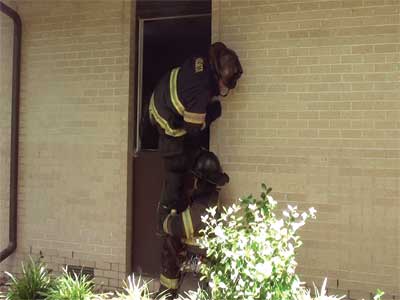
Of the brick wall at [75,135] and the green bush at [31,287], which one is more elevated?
the brick wall at [75,135]

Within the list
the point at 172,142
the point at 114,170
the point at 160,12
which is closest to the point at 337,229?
the point at 172,142

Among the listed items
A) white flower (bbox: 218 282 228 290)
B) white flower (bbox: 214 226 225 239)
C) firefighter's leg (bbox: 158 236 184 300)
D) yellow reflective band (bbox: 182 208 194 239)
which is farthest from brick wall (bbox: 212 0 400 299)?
white flower (bbox: 218 282 228 290)

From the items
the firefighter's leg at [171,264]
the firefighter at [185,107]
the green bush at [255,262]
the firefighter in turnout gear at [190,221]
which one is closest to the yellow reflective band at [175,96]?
the firefighter at [185,107]

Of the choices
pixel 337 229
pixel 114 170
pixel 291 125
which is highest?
pixel 291 125

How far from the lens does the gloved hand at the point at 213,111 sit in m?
5.19

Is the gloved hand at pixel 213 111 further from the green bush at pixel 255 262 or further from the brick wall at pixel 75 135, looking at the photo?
the green bush at pixel 255 262

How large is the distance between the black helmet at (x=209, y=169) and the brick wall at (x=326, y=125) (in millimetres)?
262

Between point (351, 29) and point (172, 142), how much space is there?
202cm

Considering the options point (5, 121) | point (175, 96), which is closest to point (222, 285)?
point (175, 96)

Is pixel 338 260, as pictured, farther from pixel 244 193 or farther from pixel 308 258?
pixel 244 193

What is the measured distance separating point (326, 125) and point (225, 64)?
1.13 m

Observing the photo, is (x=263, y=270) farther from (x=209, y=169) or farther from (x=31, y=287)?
(x=31, y=287)

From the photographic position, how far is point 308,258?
16.5 ft

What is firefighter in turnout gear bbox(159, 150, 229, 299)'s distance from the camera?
4898 millimetres
